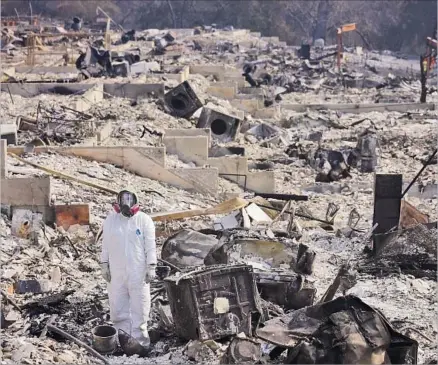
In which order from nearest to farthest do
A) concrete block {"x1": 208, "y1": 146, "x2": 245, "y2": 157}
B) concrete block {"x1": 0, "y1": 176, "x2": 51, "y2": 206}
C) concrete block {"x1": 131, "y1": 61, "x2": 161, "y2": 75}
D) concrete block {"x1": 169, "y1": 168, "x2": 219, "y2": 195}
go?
concrete block {"x1": 0, "y1": 176, "x2": 51, "y2": 206}, concrete block {"x1": 169, "y1": 168, "x2": 219, "y2": 195}, concrete block {"x1": 208, "y1": 146, "x2": 245, "y2": 157}, concrete block {"x1": 131, "y1": 61, "x2": 161, "y2": 75}

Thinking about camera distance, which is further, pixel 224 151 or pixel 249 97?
pixel 249 97

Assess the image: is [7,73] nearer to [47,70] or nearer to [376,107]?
[47,70]

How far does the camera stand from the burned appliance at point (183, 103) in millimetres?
19734

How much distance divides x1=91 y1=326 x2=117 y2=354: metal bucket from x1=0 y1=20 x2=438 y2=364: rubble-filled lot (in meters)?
0.07

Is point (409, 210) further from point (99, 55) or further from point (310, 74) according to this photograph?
point (310, 74)

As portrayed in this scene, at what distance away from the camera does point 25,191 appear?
364 inches

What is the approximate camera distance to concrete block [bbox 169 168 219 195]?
40.5 ft

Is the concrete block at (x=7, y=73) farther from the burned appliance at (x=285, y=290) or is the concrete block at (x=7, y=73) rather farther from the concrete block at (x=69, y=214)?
the burned appliance at (x=285, y=290)

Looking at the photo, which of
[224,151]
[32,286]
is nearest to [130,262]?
[32,286]

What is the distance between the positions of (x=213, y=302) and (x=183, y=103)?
45.9 ft

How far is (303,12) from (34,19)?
23.1 metres

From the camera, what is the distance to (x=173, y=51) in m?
37.9

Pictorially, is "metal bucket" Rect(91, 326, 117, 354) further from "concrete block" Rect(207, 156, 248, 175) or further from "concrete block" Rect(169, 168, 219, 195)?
"concrete block" Rect(207, 156, 248, 175)

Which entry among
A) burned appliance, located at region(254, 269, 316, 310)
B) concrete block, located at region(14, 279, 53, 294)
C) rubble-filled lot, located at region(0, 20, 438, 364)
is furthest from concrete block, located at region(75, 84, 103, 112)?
burned appliance, located at region(254, 269, 316, 310)
